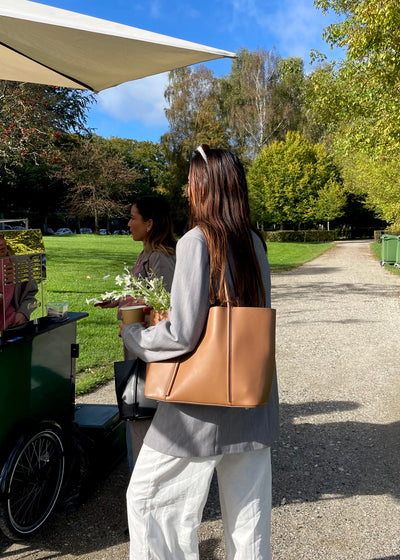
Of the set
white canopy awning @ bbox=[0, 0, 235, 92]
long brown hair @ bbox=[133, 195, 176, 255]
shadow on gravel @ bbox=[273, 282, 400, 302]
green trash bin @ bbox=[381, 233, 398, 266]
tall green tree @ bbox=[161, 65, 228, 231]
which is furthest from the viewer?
→ tall green tree @ bbox=[161, 65, 228, 231]

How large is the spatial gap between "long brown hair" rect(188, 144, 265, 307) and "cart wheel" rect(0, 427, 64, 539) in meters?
1.54

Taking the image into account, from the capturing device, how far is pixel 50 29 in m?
2.28

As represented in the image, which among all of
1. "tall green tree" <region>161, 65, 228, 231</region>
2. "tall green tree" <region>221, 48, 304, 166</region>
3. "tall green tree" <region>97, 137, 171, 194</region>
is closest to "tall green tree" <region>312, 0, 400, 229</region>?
"tall green tree" <region>161, 65, 228, 231</region>

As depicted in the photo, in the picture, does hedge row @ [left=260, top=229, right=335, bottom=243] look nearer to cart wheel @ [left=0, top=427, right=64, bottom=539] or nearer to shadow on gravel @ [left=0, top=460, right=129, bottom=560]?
shadow on gravel @ [left=0, top=460, right=129, bottom=560]

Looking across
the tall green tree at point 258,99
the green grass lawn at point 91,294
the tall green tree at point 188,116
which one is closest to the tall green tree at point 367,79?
the green grass lawn at point 91,294

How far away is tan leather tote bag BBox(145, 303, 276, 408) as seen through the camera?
5.30 feet

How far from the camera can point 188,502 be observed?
1.80 metres

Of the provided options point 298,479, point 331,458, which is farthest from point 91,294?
point 298,479

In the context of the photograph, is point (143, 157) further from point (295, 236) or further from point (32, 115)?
point (32, 115)

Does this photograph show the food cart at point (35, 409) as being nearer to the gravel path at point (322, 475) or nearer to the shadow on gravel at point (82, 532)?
the shadow on gravel at point (82, 532)

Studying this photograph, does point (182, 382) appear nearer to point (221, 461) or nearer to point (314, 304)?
point (221, 461)

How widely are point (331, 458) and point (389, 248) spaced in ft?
54.1

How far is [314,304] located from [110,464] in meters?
8.04

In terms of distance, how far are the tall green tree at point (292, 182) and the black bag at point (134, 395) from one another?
133 feet
